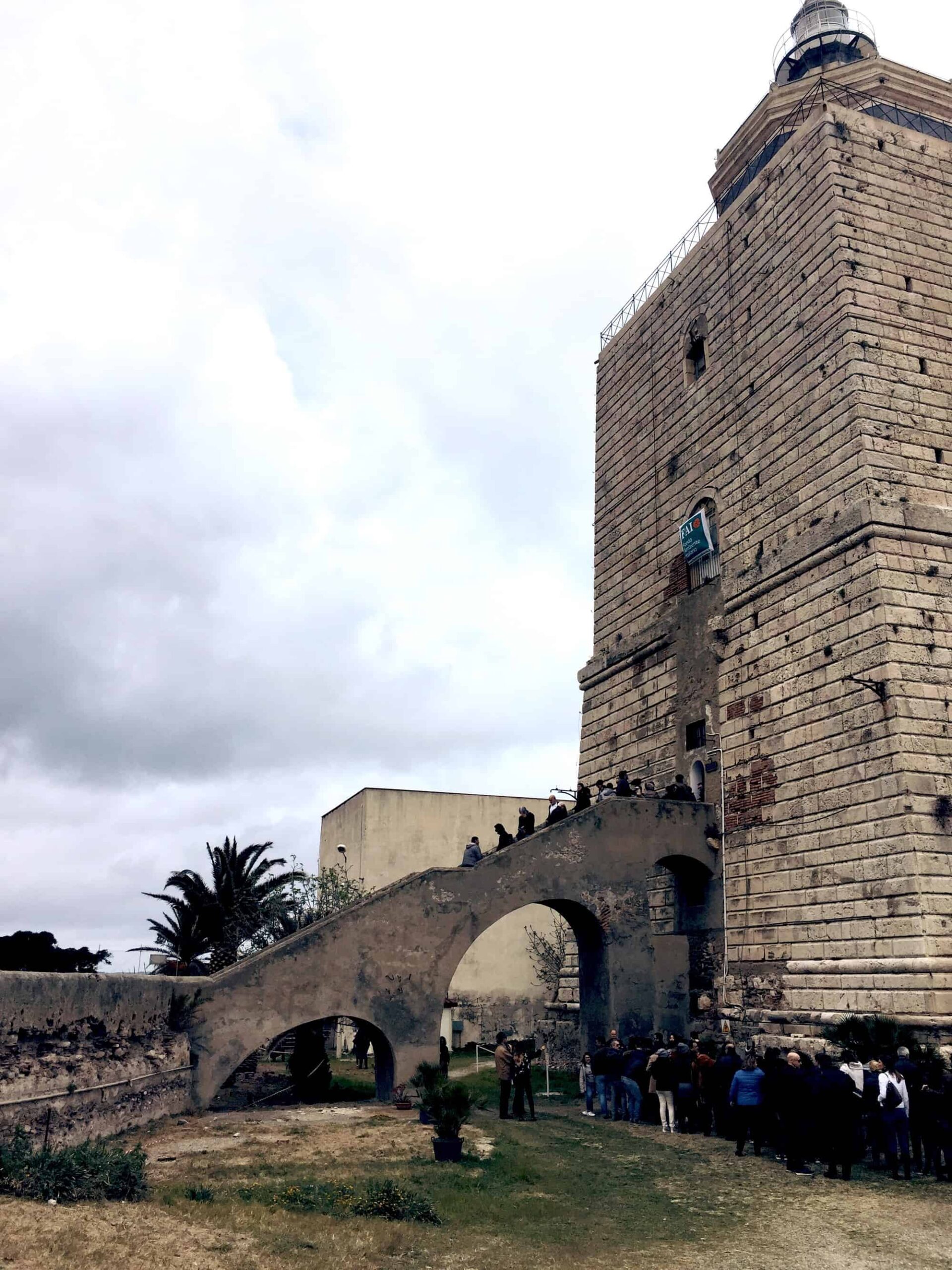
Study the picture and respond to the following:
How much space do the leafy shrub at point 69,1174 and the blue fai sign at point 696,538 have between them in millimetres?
15682

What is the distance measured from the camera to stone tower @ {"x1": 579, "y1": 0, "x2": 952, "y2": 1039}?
603 inches

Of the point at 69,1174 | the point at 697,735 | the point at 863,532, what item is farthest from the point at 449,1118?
the point at 697,735

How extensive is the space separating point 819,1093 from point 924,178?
1668 centimetres

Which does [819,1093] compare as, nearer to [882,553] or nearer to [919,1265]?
[919,1265]

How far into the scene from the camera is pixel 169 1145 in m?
12.4

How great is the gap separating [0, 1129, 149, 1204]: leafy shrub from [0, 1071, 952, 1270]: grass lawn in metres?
0.27

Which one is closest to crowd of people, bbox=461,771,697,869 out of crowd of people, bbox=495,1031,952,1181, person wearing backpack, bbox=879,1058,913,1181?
crowd of people, bbox=495,1031,952,1181

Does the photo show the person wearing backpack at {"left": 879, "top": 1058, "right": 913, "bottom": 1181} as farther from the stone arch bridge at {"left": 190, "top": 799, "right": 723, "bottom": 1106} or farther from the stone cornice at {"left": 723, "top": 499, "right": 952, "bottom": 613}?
the stone cornice at {"left": 723, "top": 499, "right": 952, "bottom": 613}

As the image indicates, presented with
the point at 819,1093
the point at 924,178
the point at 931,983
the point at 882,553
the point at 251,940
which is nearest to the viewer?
the point at 819,1093

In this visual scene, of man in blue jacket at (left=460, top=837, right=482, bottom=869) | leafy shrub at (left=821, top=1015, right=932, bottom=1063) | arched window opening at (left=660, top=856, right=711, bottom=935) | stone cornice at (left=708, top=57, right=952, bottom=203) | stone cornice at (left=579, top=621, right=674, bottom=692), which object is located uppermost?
stone cornice at (left=708, top=57, right=952, bottom=203)

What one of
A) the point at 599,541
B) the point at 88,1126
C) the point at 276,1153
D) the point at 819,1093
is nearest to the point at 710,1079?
the point at 819,1093

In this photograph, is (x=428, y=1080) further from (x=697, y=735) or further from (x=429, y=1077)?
(x=697, y=735)

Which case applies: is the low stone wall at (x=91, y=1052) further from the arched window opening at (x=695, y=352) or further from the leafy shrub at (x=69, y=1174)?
the arched window opening at (x=695, y=352)

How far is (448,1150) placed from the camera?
37.5ft
